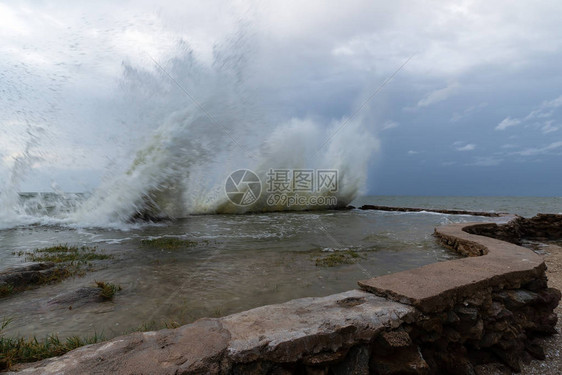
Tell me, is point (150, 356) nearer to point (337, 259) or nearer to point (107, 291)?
point (107, 291)

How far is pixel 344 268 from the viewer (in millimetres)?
5844

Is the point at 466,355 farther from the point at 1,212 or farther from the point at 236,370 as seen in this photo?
the point at 1,212

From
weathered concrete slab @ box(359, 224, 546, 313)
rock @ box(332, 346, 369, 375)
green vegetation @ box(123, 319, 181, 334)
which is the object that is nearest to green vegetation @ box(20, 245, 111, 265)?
green vegetation @ box(123, 319, 181, 334)

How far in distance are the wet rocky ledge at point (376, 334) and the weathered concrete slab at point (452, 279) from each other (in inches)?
0.4

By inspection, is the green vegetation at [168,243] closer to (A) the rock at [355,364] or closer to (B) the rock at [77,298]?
(B) the rock at [77,298]

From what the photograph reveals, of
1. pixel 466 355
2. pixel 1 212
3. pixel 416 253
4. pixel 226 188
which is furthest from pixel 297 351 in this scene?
pixel 226 188

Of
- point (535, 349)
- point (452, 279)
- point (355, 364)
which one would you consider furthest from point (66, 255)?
point (535, 349)

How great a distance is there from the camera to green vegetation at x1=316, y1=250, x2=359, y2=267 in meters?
6.19

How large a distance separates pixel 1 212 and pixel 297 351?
18.6m

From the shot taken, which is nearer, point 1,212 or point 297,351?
point 297,351

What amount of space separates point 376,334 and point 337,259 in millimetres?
4178

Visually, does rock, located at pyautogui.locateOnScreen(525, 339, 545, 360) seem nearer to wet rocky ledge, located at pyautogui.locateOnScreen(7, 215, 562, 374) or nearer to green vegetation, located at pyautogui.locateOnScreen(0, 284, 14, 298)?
wet rocky ledge, located at pyautogui.locateOnScreen(7, 215, 562, 374)

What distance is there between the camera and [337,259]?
254 inches

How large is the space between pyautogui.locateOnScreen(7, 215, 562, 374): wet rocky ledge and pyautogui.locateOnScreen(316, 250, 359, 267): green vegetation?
256 centimetres
